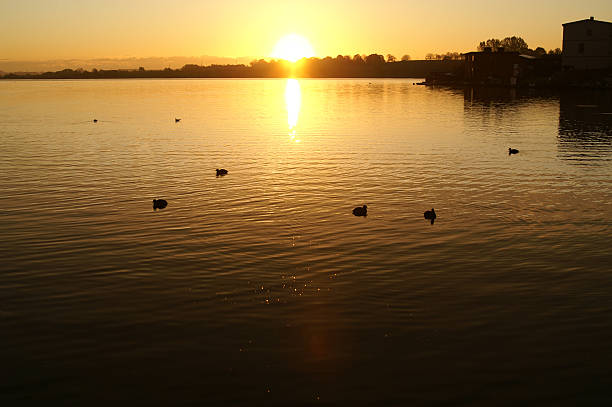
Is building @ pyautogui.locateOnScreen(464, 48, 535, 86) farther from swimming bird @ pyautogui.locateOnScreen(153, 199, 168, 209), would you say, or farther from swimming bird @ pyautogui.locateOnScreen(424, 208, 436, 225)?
swimming bird @ pyautogui.locateOnScreen(153, 199, 168, 209)

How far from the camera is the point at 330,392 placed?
11906mm

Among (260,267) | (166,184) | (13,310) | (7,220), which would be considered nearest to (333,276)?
(260,267)

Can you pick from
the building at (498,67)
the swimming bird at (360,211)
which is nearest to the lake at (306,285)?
the swimming bird at (360,211)

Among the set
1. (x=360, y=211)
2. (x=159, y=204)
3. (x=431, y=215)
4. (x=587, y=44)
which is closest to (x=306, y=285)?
(x=360, y=211)

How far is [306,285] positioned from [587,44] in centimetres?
14762

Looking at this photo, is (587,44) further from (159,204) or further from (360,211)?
(159,204)

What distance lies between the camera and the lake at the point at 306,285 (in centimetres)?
1233

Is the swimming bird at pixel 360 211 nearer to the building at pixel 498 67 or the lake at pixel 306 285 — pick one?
the lake at pixel 306 285

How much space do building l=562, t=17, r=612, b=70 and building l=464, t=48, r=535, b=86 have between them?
25851 mm

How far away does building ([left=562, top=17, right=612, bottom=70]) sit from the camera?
13500cm

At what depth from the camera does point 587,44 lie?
139125 millimetres

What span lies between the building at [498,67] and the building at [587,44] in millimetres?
25851

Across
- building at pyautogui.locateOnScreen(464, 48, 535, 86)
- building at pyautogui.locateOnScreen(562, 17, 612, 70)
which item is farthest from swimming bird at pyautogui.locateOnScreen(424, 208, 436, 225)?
building at pyautogui.locateOnScreen(464, 48, 535, 86)

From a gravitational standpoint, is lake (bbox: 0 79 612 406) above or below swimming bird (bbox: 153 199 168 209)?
below
